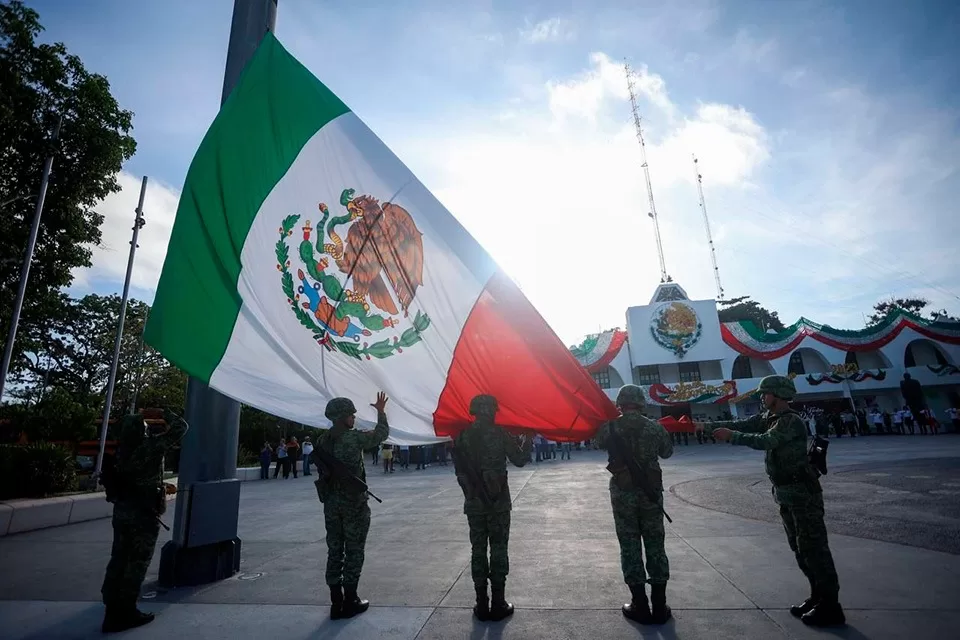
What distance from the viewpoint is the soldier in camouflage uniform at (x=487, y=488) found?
3.94m

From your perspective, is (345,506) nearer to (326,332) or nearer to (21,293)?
(326,332)

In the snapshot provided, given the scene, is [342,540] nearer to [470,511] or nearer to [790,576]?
[470,511]

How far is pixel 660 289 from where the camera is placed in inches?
1650

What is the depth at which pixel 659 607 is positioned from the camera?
3637 millimetres

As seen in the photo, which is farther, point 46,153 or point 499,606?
point 46,153

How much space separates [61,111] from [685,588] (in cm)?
1710

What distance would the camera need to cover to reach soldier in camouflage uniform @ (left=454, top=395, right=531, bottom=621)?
3.94 metres

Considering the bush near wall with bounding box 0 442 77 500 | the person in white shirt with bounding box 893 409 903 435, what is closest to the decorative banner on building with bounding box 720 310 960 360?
the person in white shirt with bounding box 893 409 903 435

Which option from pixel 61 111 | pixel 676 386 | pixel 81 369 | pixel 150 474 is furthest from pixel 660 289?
pixel 81 369

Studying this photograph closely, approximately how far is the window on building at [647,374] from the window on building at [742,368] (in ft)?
19.9

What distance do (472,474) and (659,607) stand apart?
1.71 m

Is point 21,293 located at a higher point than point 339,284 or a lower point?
higher

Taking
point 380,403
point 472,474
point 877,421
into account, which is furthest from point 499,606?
point 877,421

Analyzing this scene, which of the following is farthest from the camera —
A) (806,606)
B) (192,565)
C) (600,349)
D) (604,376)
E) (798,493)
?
(604,376)
